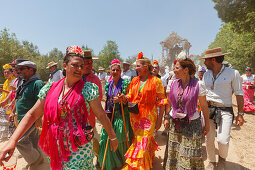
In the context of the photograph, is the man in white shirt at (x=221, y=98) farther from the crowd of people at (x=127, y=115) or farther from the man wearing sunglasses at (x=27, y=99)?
the man wearing sunglasses at (x=27, y=99)

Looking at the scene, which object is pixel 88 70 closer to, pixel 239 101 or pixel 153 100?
pixel 153 100

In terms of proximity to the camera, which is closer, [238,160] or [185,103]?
[185,103]

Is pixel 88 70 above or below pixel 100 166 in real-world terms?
above

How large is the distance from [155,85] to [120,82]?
85cm

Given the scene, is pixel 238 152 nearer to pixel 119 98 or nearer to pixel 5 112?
pixel 119 98

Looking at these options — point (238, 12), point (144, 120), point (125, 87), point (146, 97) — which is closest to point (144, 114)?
point (144, 120)

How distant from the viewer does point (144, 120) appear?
3.12m

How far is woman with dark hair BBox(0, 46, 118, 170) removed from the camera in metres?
1.74

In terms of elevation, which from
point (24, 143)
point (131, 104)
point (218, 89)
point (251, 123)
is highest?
point (218, 89)

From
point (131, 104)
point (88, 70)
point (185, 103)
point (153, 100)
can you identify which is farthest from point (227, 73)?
point (88, 70)

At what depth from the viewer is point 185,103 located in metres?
2.50

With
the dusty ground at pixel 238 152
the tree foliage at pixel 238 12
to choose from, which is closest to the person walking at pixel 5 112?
the dusty ground at pixel 238 152

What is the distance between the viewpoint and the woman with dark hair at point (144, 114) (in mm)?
2938

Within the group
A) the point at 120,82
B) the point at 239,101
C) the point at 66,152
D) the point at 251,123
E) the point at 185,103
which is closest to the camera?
the point at 66,152
